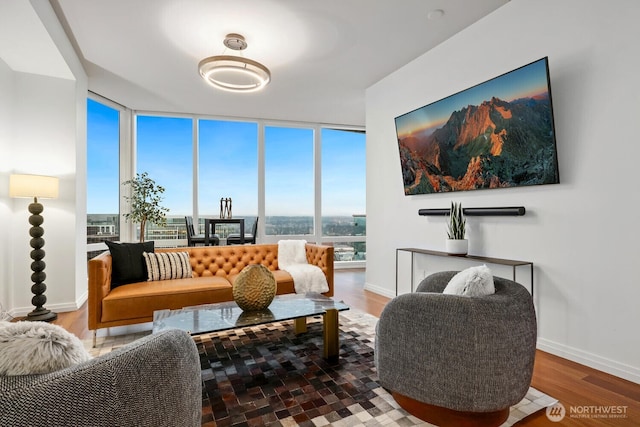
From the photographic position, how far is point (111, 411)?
2.67ft

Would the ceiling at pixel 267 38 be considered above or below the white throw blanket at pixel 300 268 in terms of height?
above

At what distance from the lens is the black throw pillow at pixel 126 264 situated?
3250 millimetres

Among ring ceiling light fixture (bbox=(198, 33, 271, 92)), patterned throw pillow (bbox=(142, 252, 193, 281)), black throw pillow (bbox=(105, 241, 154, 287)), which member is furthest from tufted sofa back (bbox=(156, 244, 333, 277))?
ring ceiling light fixture (bbox=(198, 33, 271, 92))

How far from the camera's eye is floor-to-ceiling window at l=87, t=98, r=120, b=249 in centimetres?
509

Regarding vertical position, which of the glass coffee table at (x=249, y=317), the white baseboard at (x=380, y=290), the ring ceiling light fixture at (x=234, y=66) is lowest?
the white baseboard at (x=380, y=290)

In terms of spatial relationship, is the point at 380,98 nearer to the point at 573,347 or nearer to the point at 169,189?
the point at 573,347

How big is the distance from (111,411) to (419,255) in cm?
364

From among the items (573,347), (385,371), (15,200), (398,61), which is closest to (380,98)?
(398,61)

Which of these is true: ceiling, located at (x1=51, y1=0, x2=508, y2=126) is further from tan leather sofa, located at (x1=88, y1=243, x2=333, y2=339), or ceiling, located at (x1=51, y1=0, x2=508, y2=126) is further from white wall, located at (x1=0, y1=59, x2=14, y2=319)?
tan leather sofa, located at (x1=88, y1=243, x2=333, y2=339)

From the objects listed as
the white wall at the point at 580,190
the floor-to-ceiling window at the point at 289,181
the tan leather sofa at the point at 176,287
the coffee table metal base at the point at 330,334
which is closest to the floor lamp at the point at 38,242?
the tan leather sofa at the point at 176,287

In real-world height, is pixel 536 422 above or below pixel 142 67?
below

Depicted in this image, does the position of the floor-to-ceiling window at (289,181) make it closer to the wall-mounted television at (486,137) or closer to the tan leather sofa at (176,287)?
the tan leather sofa at (176,287)

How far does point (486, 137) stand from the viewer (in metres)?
3.10

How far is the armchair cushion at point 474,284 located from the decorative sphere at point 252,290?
1309 millimetres
